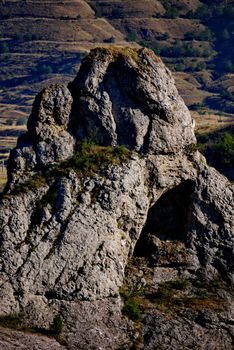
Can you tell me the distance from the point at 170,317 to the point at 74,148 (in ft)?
21.1

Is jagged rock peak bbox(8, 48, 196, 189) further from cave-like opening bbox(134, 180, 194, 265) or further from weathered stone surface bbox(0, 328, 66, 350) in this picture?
weathered stone surface bbox(0, 328, 66, 350)

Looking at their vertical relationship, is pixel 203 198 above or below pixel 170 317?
above

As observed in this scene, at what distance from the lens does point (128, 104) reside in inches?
1262

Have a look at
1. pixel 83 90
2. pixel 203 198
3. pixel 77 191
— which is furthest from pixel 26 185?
pixel 203 198

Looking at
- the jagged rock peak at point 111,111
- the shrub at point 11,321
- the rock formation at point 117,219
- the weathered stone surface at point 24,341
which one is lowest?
the weathered stone surface at point 24,341

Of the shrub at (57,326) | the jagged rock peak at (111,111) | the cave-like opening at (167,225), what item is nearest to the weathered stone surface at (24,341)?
the shrub at (57,326)

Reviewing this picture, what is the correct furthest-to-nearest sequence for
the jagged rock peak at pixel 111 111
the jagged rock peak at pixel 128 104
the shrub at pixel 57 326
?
the jagged rock peak at pixel 128 104 < the jagged rock peak at pixel 111 111 < the shrub at pixel 57 326

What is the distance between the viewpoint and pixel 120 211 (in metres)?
30.2

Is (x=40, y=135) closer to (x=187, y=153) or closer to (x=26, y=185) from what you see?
(x=26, y=185)

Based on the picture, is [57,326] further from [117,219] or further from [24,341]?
[117,219]

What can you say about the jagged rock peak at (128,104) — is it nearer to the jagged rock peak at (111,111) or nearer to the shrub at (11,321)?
the jagged rock peak at (111,111)

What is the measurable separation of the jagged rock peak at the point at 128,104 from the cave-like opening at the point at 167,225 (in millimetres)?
1610

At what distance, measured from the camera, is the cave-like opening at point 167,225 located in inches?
1261

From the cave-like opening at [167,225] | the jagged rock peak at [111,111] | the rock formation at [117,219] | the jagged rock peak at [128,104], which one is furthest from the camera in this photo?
the cave-like opening at [167,225]
